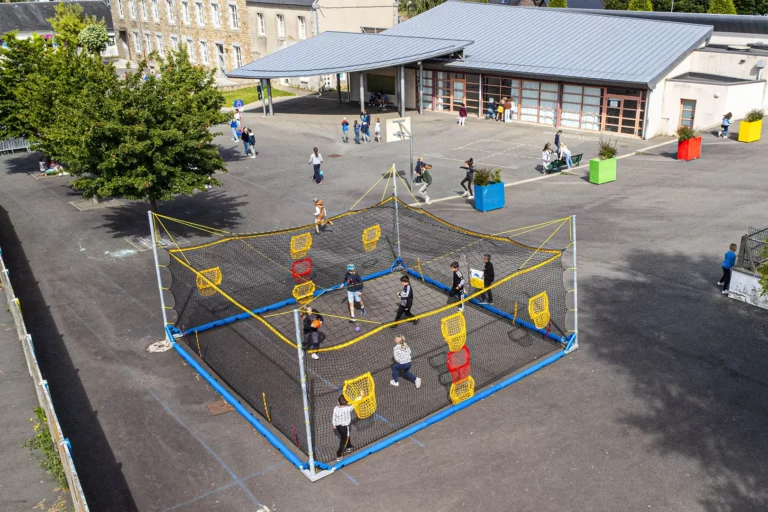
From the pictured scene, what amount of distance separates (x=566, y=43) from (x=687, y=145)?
1185 cm

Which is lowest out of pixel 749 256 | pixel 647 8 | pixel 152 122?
pixel 749 256

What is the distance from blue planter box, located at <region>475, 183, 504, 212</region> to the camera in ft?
81.3

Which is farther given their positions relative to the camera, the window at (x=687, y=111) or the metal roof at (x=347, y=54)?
the metal roof at (x=347, y=54)

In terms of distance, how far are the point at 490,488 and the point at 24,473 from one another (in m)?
8.33

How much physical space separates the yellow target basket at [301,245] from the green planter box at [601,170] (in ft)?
44.5

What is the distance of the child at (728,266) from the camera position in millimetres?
17375

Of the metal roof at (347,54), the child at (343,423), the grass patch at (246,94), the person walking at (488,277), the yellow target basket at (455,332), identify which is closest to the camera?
the child at (343,423)

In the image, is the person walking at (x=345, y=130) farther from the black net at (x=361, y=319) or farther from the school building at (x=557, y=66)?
the black net at (x=361, y=319)

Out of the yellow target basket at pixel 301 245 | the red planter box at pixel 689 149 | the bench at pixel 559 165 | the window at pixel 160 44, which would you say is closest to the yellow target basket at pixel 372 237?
the yellow target basket at pixel 301 245

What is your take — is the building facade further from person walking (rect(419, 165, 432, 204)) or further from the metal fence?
the metal fence

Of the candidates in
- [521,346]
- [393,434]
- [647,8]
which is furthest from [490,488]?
[647,8]

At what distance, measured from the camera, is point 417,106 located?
147 ft

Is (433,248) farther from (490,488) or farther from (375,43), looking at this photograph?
(375,43)

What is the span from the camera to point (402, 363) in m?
13.8
